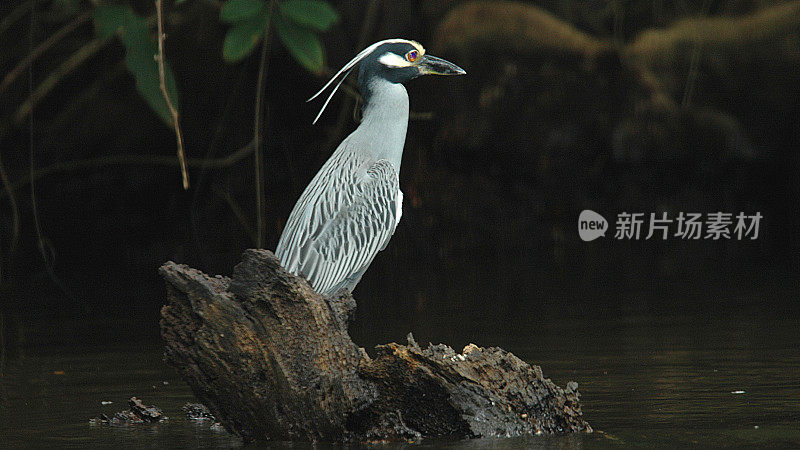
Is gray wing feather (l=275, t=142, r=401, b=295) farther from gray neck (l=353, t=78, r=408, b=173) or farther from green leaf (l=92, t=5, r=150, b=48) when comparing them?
green leaf (l=92, t=5, r=150, b=48)

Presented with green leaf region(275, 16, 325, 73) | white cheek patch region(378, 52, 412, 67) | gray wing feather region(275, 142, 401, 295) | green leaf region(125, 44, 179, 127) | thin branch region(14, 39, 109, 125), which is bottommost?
gray wing feather region(275, 142, 401, 295)

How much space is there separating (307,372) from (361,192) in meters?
1.42

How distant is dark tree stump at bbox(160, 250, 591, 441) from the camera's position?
169 inches

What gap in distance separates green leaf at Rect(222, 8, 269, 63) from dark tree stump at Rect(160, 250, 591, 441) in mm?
1032

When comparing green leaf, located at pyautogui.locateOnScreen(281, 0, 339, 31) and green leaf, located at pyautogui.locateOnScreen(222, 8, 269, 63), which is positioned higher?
green leaf, located at pyautogui.locateOnScreen(281, 0, 339, 31)

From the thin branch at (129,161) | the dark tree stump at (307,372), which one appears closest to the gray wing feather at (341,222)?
the dark tree stump at (307,372)

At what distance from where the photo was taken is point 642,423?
455 cm

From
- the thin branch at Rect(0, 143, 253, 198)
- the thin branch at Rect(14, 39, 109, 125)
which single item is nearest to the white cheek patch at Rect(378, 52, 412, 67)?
the thin branch at Rect(0, 143, 253, 198)

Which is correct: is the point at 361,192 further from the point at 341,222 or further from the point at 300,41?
the point at 300,41

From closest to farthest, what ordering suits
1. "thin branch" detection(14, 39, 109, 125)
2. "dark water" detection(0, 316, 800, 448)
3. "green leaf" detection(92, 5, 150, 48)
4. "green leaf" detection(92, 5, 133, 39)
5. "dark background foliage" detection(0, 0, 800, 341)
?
"dark water" detection(0, 316, 800, 448) → "green leaf" detection(92, 5, 150, 48) → "green leaf" detection(92, 5, 133, 39) → "thin branch" detection(14, 39, 109, 125) → "dark background foliage" detection(0, 0, 800, 341)

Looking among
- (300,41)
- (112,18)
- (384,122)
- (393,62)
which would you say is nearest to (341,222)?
(384,122)

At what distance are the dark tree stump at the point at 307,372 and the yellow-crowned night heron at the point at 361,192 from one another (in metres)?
1.01

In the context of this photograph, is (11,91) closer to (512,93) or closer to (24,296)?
(24,296)

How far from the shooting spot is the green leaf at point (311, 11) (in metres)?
4.86
